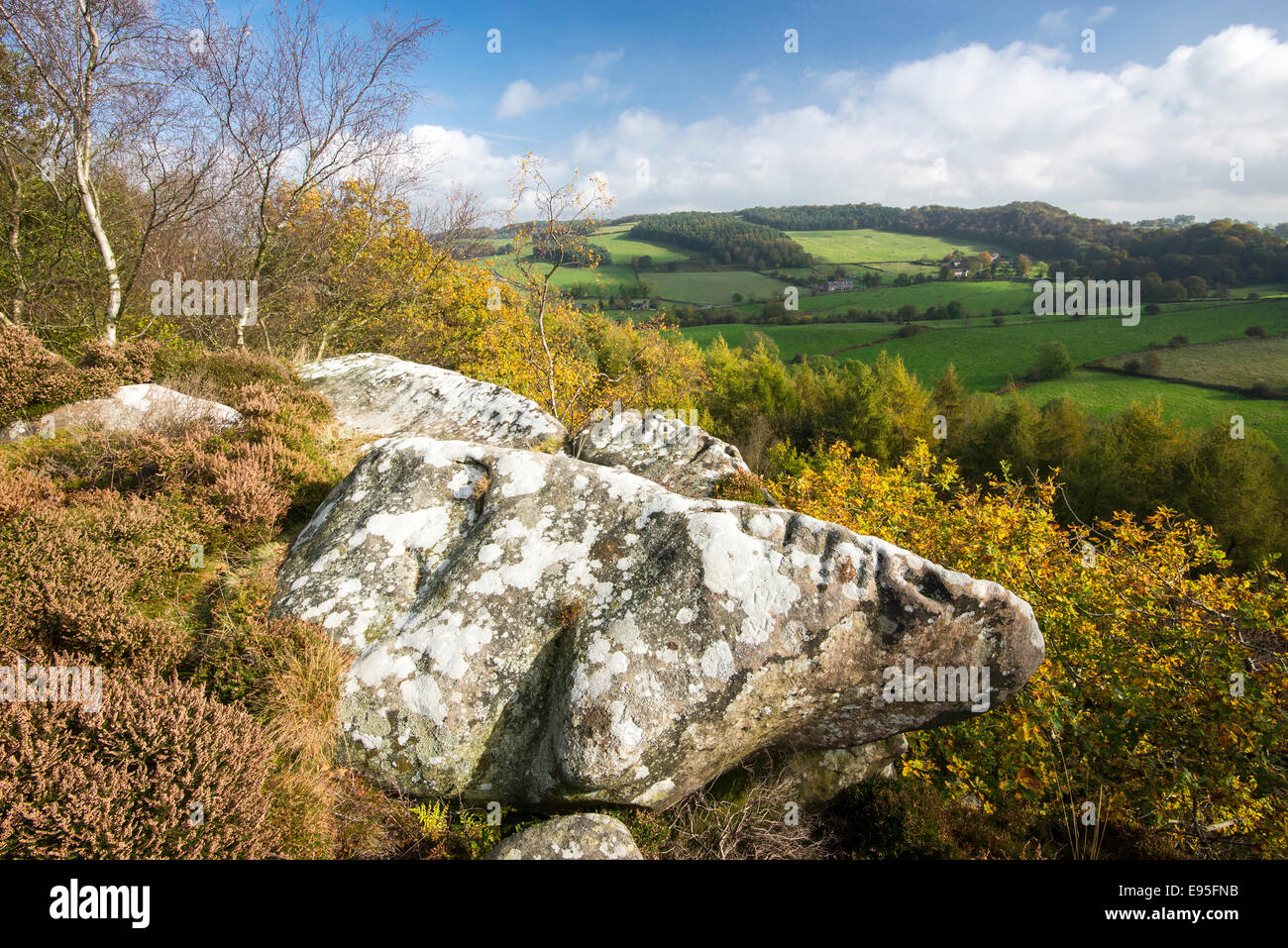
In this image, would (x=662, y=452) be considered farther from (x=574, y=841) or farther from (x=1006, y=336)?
(x=1006, y=336)

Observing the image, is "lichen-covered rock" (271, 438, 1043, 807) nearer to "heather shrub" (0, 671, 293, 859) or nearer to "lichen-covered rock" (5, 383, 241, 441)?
"heather shrub" (0, 671, 293, 859)

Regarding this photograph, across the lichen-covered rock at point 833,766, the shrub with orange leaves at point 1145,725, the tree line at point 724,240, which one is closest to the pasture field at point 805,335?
the tree line at point 724,240

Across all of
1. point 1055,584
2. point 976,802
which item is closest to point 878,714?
point 976,802

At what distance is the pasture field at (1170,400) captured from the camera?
1978 inches

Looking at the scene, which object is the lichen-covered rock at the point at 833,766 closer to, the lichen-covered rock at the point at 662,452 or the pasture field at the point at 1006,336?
the lichen-covered rock at the point at 662,452

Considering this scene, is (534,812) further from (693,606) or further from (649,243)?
(649,243)

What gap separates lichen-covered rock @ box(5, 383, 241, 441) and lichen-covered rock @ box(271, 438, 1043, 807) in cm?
423

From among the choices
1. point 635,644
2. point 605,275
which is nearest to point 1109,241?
point 605,275

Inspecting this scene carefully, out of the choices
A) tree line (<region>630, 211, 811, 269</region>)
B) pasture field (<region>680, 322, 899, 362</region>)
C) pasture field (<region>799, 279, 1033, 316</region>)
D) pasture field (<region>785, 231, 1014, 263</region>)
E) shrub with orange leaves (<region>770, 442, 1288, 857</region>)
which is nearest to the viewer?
shrub with orange leaves (<region>770, 442, 1288, 857</region>)

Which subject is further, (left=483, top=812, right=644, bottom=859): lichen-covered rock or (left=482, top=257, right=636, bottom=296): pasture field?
(left=482, top=257, right=636, bottom=296): pasture field

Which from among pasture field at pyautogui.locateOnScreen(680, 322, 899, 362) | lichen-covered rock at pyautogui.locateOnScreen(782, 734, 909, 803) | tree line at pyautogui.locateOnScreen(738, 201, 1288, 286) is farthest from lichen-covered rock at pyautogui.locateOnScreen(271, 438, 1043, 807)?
tree line at pyautogui.locateOnScreen(738, 201, 1288, 286)

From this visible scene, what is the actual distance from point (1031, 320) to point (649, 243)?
225 feet

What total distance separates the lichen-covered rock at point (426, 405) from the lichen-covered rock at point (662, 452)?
858 mm

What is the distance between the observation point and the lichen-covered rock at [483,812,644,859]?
4.28 metres
